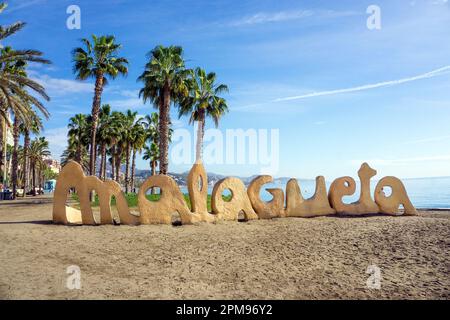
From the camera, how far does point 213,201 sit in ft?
48.3

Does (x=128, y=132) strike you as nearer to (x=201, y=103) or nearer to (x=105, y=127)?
(x=105, y=127)

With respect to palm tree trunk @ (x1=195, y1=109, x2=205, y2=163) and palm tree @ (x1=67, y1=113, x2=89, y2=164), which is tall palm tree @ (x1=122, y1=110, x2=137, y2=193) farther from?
palm tree trunk @ (x1=195, y1=109, x2=205, y2=163)

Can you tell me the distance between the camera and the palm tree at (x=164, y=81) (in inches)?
993

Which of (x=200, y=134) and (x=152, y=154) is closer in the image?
(x=200, y=134)

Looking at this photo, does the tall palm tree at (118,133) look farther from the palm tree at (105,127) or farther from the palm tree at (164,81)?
the palm tree at (164,81)

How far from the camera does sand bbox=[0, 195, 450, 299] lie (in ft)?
24.4

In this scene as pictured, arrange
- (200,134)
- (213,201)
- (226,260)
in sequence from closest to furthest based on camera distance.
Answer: (226,260), (213,201), (200,134)

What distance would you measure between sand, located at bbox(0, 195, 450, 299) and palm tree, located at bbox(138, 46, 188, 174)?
497 inches

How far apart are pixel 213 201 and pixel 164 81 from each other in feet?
45.0

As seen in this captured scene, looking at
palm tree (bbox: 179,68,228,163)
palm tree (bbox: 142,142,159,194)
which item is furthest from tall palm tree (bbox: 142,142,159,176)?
palm tree (bbox: 179,68,228,163)

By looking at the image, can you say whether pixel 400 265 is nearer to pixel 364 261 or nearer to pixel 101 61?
pixel 364 261

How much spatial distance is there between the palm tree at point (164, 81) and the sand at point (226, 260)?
12.6 metres

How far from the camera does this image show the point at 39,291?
695 cm

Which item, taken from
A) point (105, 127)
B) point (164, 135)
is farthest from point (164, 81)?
point (105, 127)
